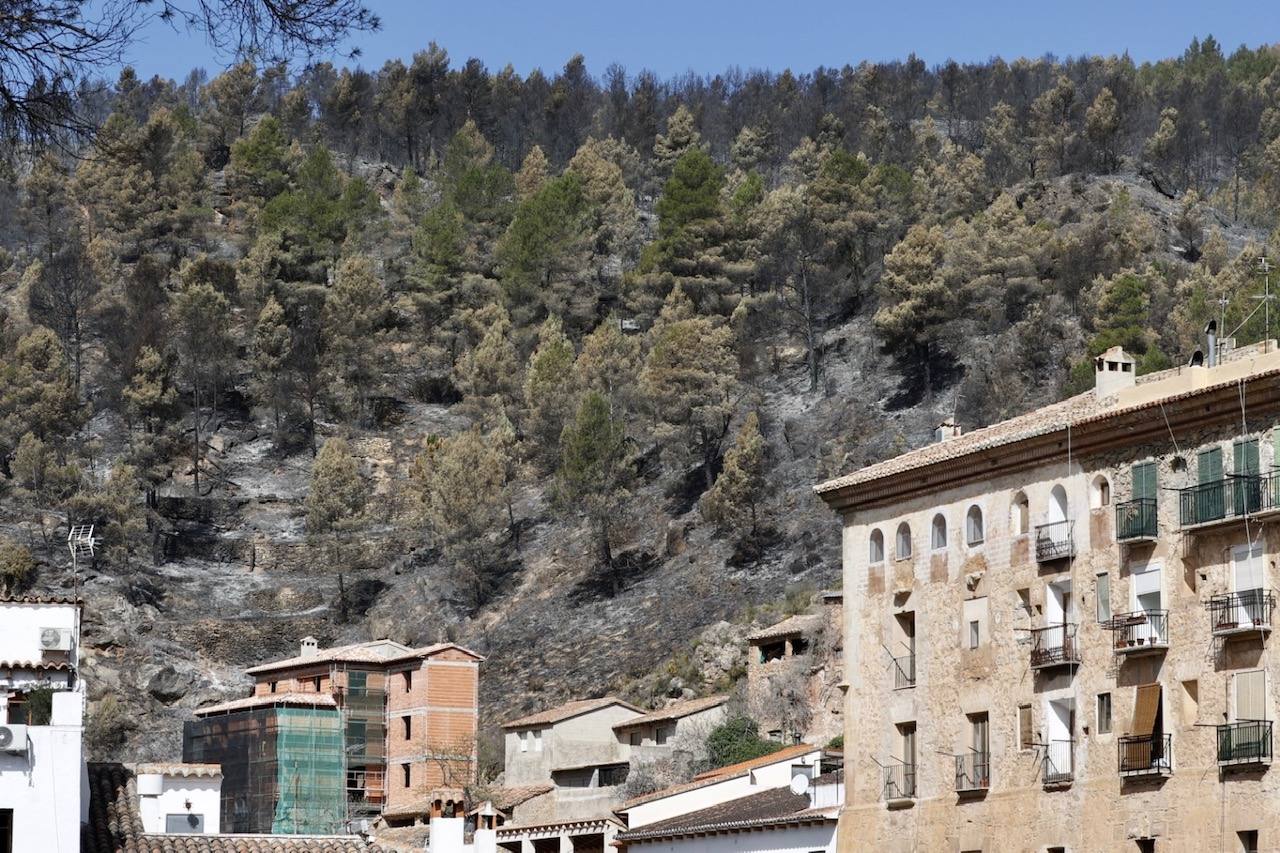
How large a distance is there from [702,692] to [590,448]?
24183 mm

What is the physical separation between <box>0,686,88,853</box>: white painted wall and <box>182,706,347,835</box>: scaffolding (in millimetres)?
45547

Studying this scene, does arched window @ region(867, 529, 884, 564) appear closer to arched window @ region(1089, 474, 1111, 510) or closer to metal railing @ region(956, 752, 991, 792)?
metal railing @ region(956, 752, 991, 792)

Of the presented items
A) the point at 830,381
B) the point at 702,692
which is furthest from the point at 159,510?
the point at 702,692

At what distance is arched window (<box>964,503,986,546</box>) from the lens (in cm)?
4975

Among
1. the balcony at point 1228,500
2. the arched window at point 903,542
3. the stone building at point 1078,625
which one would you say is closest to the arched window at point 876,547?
the stone building at point 1078,625

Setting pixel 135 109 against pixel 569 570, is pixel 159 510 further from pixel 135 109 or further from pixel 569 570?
pixel 135 109

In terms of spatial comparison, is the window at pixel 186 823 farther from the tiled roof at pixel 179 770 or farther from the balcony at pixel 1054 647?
the balcony at pixel 1054 647

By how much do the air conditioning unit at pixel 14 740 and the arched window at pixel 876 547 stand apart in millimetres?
20367

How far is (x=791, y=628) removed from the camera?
79375 mm

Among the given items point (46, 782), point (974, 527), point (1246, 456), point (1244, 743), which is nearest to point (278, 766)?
point (974, 527)

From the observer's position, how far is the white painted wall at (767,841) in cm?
5312

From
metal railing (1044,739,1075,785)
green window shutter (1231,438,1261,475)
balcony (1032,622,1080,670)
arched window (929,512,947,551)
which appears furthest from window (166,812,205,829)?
green window shutter (1231,438,1261,475)

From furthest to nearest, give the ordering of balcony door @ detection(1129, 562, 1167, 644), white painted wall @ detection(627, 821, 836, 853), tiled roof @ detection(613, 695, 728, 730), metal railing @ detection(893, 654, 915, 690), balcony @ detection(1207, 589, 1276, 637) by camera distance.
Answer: tiled roof @ detection(613, 695, 728, 730) → white painted wall @ detection(627, 821, 836, 853) → metal railing @ detection(893, 654, 915, 690) → balcony door @ detection(1129, 562, 1167, 644) → balcony @ detection(1207, 589, 1276, 637)

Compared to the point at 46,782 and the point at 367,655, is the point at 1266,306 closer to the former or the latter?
the point at 46,782
